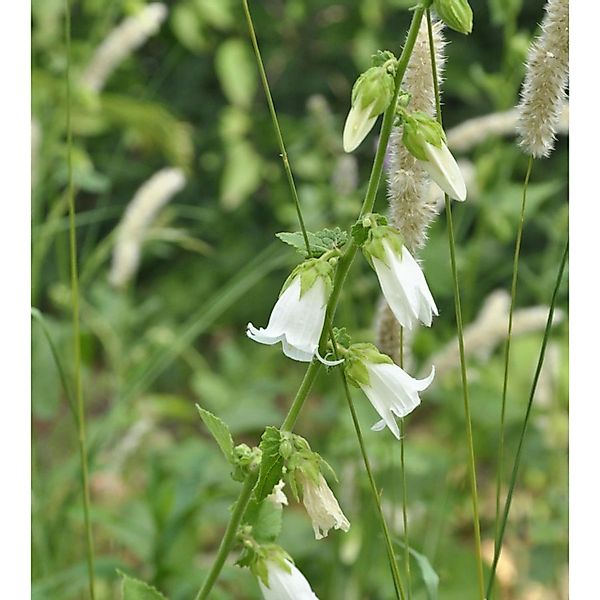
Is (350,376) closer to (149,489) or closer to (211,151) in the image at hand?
(149,489)

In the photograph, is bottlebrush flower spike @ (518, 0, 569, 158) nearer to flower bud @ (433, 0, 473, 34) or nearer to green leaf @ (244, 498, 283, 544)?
flower bud @ (433, 0, 473, 34)

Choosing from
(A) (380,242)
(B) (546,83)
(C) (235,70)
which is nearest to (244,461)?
(A) (380,242)

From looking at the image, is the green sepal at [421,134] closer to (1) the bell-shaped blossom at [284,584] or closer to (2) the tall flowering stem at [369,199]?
(2) the tall flowering stem at [369,199]

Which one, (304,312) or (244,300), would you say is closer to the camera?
(304,312)

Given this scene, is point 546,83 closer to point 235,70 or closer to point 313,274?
point 313,274

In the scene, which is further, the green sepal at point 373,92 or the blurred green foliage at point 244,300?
the blurred green foliage at point 244,300

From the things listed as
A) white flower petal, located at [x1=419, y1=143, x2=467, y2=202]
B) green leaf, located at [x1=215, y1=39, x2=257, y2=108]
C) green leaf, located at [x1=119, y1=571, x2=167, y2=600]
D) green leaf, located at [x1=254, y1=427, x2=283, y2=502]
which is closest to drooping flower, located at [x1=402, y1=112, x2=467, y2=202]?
white flower petal, located at [x1=419, y1=143, x2=467, y2=202]

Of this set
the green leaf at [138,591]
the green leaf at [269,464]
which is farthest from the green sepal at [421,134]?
the green leaf at [138,591]
